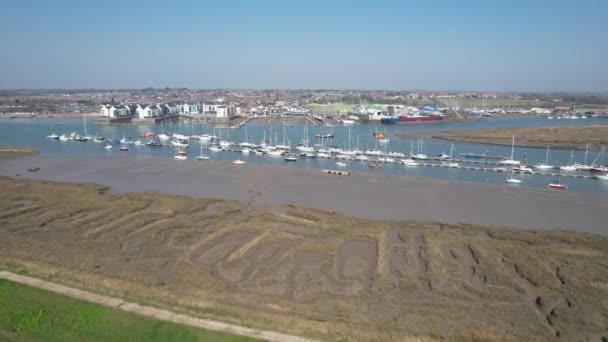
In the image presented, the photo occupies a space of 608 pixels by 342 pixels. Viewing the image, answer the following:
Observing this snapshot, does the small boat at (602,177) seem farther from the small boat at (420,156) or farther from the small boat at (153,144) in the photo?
the small boat at (153,144)

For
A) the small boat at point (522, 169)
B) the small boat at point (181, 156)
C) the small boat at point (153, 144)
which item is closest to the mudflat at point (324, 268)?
the small boat at point (522, 169)

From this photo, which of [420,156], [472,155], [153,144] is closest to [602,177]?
[472,155]

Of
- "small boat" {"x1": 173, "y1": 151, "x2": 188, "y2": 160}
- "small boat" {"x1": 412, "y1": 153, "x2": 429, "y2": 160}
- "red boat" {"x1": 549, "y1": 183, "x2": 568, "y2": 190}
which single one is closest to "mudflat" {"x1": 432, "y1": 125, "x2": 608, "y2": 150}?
"small boat" {"x1": 412, "y1": 153, "x2": 429, "y2": 160}

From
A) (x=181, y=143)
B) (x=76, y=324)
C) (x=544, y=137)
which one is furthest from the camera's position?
(x=544, y=137)

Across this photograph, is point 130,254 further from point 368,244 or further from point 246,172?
point 246,172

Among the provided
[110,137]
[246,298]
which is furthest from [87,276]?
[110,137]

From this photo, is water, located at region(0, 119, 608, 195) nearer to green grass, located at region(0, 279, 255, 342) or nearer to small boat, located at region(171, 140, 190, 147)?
small boat, located at region(171, 140, 190, 147)

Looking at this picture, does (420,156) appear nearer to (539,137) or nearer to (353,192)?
(353,192)
